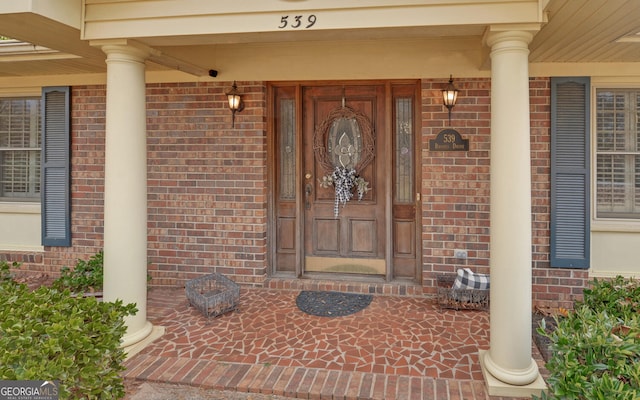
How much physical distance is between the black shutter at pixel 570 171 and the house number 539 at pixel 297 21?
2.72 m

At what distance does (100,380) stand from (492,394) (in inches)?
94.2

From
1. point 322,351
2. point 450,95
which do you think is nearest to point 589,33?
point 450,95

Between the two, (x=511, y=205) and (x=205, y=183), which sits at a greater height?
(x=205, y=183)

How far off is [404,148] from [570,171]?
5.57 ft

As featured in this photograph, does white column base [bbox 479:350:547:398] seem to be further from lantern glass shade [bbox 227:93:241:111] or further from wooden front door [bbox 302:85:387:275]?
lantern glass shade [bbox 227:93:241:111]

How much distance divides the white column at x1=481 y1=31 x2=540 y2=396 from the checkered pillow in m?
1.22

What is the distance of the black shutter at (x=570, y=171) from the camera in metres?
4.12

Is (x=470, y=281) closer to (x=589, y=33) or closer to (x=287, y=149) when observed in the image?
(x=589, y=33)

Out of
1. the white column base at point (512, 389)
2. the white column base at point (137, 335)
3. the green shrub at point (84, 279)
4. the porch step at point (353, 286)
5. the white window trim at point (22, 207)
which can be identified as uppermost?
the white window trim at point (22, 207)

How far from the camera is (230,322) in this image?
12.4 feet

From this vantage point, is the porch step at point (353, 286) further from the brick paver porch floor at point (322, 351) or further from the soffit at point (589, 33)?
the soffit at point (589, 33)

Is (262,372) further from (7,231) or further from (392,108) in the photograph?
(7,231)

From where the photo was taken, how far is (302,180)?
482 cm

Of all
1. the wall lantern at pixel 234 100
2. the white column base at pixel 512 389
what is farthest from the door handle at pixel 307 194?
the white column base at pixel 512 389
